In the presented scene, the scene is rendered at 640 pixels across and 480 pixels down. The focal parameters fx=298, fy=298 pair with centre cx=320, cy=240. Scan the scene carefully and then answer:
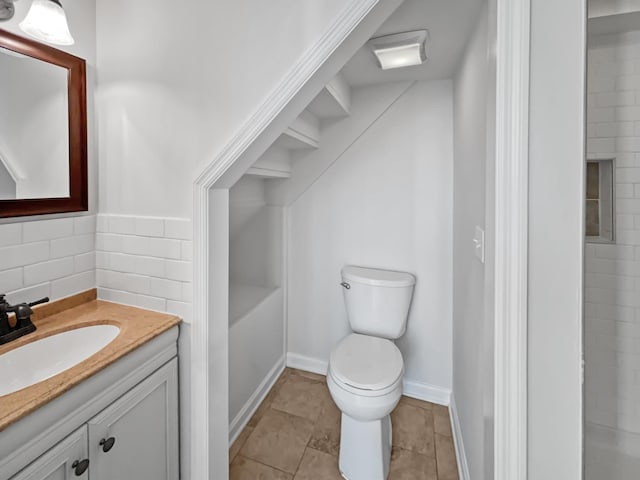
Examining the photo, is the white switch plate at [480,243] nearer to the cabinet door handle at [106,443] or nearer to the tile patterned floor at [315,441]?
the tile patterned floor at [315,441]

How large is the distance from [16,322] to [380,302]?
5.26 ft

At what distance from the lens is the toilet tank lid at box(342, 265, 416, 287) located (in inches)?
71.1

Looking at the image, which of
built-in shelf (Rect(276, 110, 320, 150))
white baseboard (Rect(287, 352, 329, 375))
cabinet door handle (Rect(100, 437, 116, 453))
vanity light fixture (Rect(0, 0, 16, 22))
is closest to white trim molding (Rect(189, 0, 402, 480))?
cabinet door handle (Rect(100, 437, 116, 453))

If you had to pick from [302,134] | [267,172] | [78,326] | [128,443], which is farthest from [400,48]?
[128,443]

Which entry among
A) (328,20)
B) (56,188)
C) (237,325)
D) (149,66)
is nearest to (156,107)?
(149,66)

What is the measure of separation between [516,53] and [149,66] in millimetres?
1232

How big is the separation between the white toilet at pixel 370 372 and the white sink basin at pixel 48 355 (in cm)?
100

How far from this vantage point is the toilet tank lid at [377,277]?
1805 millimetres

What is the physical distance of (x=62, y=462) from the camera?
77cm

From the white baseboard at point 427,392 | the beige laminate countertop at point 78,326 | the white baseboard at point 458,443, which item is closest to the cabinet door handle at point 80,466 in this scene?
the beige laminate countertop at point 78,326

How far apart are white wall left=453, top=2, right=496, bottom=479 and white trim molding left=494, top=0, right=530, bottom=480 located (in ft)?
0.18

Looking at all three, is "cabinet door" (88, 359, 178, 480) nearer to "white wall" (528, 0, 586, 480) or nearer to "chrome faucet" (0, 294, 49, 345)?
"chrome faucet" (0, 294, 49, 345)

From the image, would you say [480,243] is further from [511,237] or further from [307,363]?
Result: [307,363]

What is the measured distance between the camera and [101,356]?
882 mm
